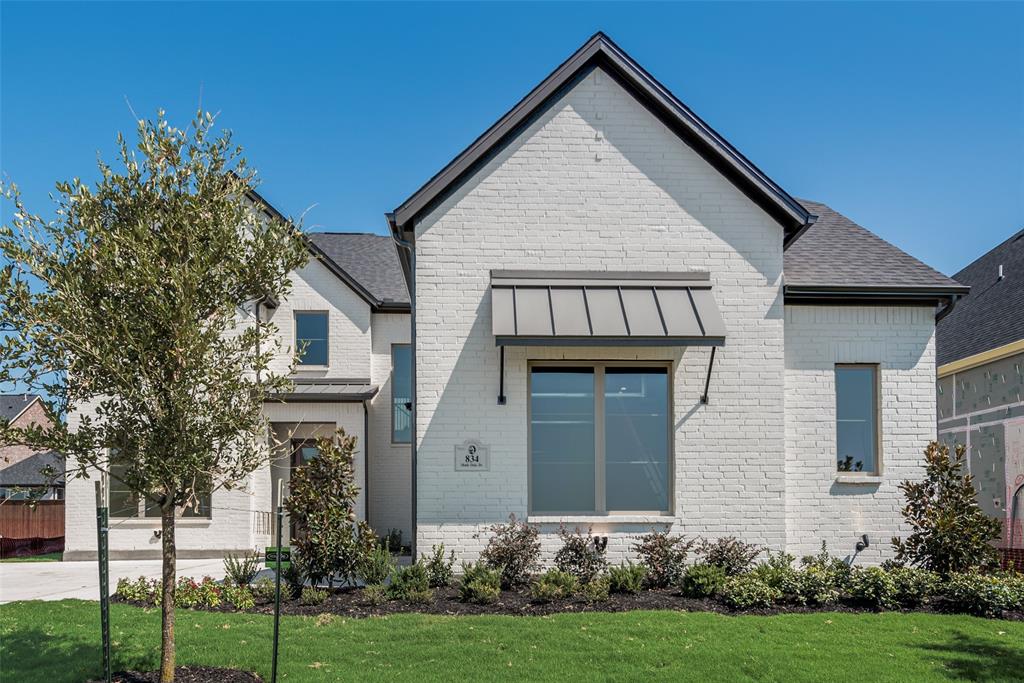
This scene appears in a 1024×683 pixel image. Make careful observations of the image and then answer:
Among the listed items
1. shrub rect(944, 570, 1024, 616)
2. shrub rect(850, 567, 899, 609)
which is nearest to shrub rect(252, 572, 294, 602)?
shrub rect(850, 567, 899, 609)

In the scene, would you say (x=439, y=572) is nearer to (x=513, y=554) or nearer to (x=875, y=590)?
(x=513, y=554)

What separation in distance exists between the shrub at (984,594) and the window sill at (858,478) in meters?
2.70

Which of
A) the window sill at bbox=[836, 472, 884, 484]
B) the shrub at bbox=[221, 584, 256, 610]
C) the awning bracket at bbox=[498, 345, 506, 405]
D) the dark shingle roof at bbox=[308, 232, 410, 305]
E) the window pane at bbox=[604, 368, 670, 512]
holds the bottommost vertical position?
the shrub at bbox=[221, 584, 256, 610]

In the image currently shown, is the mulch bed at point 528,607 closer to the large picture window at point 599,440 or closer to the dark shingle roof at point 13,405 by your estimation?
the large picture window at point 599,440

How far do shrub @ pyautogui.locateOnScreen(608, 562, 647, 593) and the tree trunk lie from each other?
230 inches

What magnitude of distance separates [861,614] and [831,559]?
288cm

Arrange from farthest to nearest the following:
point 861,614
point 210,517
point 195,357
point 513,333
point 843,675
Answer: point 210,517 → point 513,333 → point 861,614 → point 843,675 → point 195,357

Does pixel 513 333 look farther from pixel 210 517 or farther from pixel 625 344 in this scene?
pixel 210 517

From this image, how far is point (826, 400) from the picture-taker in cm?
1415

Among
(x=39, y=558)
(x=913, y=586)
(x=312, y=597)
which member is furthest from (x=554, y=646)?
(x=39, y=558)

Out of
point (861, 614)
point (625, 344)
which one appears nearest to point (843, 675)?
point (861, 614)

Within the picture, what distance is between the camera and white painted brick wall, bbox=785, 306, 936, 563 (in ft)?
45.6

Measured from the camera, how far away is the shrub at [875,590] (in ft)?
36.7

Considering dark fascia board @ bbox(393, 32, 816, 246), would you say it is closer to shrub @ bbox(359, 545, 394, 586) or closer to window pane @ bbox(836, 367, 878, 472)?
window pane @ bbox(836, 367, 878, 472)
